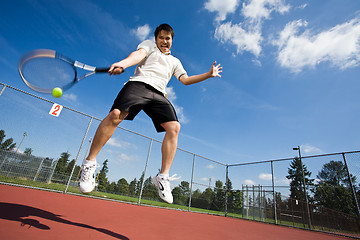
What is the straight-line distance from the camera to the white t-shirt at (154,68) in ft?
6.73

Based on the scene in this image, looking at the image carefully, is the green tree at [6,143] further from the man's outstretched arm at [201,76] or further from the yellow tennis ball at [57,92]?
the man's outstretched arm at [201,76]

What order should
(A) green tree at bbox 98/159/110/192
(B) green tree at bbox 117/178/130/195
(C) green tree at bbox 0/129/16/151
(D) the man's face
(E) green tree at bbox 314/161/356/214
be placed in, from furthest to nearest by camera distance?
1. (B) green tree at bbox 117/178/130/195
2. (E) green tree at bbox 314/161/356/214
3. (A) green tree at bbox 98/159/110/192
4. (C) green tree at bbox 0/129/16/151
5. (D) the man's face

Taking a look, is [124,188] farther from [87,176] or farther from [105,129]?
[105,129]

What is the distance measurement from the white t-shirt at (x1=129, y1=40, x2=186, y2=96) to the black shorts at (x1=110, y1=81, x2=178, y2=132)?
3.4 inches

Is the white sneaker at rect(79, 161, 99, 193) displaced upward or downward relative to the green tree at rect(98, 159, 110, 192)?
downward

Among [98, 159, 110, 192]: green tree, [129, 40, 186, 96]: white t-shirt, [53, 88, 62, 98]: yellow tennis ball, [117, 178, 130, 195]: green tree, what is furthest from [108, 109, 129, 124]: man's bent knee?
[117, 178, 130, 195]: green tree

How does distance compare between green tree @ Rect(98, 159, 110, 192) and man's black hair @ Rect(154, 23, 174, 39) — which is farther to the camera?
green tree @ Rect(98, 159, 110, 192)

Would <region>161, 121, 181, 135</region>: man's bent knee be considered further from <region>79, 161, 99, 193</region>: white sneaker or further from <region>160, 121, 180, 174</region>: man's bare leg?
<region>79, 161, 99, 193</region>: white sneaker

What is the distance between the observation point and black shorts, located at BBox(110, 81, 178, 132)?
1795mm

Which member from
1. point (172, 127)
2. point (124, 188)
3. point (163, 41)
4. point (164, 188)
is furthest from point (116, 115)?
point (124, 188)

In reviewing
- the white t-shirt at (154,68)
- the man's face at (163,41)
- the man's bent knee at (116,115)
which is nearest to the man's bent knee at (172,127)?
the white t-shirt at (154,68)

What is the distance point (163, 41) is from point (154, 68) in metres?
0.45

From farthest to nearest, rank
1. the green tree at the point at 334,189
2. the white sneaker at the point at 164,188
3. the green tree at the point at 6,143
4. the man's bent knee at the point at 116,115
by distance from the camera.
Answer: the green tree at the point at 334,189
the green tree at the point at 6,143
the white sneaker at the point at 164,188
the man's bent knee at the point at 116,115

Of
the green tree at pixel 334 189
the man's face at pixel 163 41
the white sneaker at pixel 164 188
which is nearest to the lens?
the white sneaker at pixel 164 188
